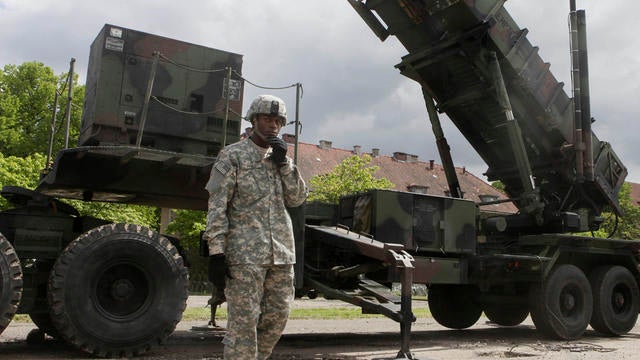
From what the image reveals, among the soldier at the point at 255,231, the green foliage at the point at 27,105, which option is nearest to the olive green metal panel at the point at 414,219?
the soldier at the point at 255,231

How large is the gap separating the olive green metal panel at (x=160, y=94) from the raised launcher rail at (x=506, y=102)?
8.80ft

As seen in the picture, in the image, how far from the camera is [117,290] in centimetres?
543

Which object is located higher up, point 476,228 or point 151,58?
point 151,58

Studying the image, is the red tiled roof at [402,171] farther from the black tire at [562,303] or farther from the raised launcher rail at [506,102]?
the black tire at [562,303]

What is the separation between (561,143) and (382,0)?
3.35 metres

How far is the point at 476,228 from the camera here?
8.20 metres

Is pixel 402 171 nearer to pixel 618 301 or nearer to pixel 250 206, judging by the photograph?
pixel 618 301

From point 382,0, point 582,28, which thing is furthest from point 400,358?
point 582,28

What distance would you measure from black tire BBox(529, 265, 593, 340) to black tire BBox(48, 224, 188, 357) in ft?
15.2

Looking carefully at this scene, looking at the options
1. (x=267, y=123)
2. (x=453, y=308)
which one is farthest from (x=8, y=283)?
(x=453, y=308)

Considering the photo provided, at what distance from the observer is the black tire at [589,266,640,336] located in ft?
28.1

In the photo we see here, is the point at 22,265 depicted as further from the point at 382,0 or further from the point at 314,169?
the point at 314,169

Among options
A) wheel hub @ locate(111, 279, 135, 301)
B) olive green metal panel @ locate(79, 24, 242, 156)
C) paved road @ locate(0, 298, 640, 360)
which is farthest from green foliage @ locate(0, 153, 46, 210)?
wheel hub @ locate(111, 279, 135, 301)

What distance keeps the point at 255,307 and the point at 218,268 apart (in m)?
0.31
